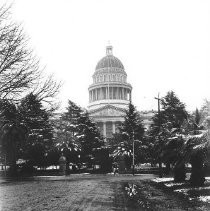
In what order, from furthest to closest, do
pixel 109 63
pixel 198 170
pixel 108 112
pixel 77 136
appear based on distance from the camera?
pixel 109 63, pixel 108 112, pixel 77 136, pixel 198 170

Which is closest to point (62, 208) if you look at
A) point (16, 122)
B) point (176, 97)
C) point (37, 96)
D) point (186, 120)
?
point (16, 122)

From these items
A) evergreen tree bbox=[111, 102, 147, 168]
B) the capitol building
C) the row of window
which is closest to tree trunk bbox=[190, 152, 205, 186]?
evergreen tree bbox=[111, 102, 147, 168]

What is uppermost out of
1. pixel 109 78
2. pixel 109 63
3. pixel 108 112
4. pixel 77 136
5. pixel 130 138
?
pixel 109 63

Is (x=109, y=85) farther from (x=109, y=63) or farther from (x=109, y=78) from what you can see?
(x=109, y=63)

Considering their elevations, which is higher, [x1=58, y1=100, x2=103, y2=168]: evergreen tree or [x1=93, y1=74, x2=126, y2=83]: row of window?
[x1=93, y1=74, x2=126, y2=83]: row of window

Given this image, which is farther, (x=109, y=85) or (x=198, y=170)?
(x=109, y=85)

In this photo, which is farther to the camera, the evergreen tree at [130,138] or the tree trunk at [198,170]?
the evergreen tree at [130,138]

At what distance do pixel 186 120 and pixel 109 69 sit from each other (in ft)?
322

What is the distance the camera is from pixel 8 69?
1512cm

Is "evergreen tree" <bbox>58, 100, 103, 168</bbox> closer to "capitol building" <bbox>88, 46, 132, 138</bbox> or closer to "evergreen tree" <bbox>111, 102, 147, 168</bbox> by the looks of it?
"evergreen tree" <bbox>111, 102, 147, 168</bbox>

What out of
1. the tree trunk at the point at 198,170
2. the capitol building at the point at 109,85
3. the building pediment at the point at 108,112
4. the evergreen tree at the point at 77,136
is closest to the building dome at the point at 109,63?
the capitol building at the point at 109,85

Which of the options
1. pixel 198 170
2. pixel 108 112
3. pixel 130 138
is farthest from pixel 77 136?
pixel 108 112

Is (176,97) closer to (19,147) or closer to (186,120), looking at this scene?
(19,147)

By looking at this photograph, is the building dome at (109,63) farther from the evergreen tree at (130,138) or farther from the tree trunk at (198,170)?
the tree trunk at (198,170)
